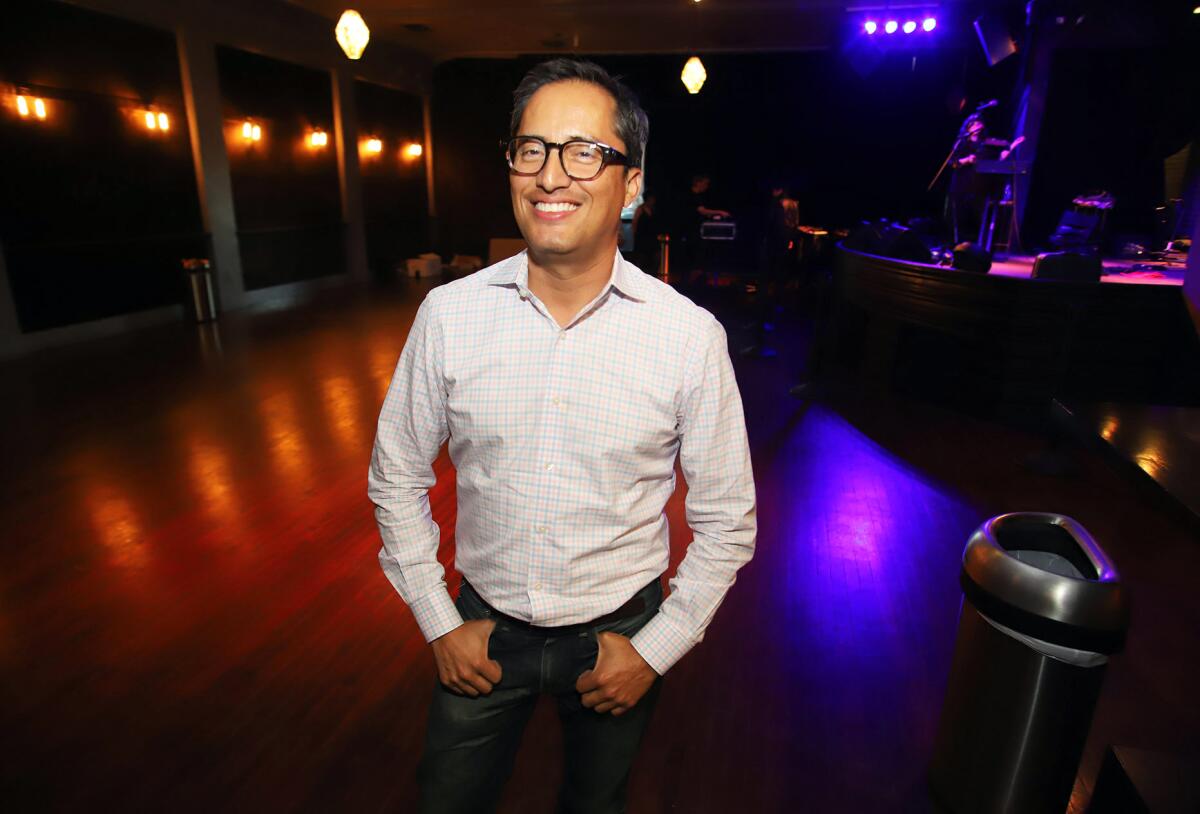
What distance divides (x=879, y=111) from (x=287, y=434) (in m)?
10.3

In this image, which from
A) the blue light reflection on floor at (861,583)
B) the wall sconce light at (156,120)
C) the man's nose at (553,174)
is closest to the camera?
the man's nose at (553,174)

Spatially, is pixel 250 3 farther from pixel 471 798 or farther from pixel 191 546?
pixel 471 798

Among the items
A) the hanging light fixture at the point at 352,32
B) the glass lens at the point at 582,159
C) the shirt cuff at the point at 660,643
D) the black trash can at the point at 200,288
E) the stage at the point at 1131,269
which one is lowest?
the black trash can at the point at 200,288

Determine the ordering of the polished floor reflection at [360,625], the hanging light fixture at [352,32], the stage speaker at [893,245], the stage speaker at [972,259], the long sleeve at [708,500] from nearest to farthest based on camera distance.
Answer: the long sleeve at [708,500], the polished floor reflection at [360,625], the stage speaker at [972,259], the stage speaker at [893,245], the hanging light fixture at [352,32]

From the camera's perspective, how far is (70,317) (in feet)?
22.6

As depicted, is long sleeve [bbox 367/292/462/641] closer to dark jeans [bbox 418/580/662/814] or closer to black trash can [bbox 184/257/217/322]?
dark jeans [bbox 418/580/662/814]

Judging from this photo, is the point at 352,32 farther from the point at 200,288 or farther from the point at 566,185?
the point at 566,185

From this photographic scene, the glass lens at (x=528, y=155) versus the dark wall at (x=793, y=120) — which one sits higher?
the dark wall at (x=793, y=120)

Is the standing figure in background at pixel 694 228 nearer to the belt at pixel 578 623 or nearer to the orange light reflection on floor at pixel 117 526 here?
the orange light reflection on floor at pixel 117 526

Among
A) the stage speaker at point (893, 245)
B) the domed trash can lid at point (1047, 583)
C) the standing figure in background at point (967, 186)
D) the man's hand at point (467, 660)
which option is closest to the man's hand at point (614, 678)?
the man's hand at point (467, 660)

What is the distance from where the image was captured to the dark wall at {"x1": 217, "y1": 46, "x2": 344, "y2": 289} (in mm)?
8531

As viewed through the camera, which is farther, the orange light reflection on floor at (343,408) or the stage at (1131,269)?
the stage at (1131,269)

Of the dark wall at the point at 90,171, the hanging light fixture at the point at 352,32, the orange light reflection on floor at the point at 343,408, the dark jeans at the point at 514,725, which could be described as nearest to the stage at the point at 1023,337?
the orange light reflection on floor at the point at 343,408

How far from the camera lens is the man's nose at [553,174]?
1056 millimetres
